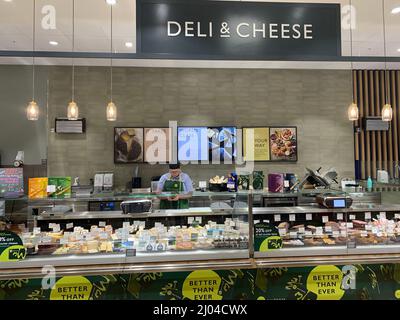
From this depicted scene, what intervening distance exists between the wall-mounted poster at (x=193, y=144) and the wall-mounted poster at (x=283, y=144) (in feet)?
5.20

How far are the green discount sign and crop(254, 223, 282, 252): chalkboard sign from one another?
2.04m

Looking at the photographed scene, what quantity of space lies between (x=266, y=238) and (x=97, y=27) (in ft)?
14.0

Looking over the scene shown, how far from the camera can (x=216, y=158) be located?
6.84 metres

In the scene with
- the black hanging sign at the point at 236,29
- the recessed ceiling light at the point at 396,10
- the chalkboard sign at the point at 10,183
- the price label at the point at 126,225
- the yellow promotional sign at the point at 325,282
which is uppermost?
the recessed ceiling light at the point at 396,10

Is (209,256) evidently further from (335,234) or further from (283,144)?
(283,144)

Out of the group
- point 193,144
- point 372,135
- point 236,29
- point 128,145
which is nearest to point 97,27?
point 128,145

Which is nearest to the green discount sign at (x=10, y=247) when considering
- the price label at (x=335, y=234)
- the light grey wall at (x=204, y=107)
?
the price label at (x=335, y=234)

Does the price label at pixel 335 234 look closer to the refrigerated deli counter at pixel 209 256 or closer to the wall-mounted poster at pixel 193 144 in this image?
the refrigerated deli counter at pixel 209 256

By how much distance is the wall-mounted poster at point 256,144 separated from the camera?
272 inches

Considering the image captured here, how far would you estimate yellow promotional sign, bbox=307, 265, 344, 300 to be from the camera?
103 inches

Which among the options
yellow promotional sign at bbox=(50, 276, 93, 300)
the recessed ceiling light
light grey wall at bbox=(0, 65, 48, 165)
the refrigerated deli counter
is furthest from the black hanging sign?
light grey wall at bbox=(0, 65, 48, 165)

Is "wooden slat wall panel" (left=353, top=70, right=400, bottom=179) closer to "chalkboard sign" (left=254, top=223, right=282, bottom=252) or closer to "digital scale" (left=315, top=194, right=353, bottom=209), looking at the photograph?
"digital scale" (left=315, top=194, right=353, bottom=209)
